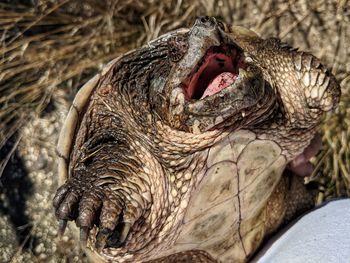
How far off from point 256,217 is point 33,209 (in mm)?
1017

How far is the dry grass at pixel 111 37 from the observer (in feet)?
9.41

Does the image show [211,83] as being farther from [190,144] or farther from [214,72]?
[190,144]

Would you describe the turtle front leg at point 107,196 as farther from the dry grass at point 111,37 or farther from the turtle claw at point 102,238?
the dry grass at point 111,37

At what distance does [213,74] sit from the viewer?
1808 mm

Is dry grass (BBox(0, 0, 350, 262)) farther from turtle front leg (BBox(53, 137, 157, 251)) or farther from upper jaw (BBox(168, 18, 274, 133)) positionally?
upper jaw (BBox(168, 18, 274, 133))

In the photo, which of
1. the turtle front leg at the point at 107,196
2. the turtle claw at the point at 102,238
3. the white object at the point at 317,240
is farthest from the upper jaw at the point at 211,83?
the white object at the point at 317,240

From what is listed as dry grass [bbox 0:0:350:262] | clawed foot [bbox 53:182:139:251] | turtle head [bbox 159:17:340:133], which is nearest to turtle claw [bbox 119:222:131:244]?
clawed foot [bbox 53:182:139:251]

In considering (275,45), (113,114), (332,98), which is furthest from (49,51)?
(332,98)

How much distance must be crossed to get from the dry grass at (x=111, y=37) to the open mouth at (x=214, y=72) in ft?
3.90

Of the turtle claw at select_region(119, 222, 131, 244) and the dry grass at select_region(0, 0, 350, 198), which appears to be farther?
the dry grass at select_region(0, 0, 350, 198)

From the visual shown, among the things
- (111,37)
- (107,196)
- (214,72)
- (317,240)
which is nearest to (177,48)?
(214,72)

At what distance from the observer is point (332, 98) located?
2195 millimetres

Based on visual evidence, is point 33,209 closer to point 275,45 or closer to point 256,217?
point 256,217

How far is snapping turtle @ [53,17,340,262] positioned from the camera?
1.79 meters
